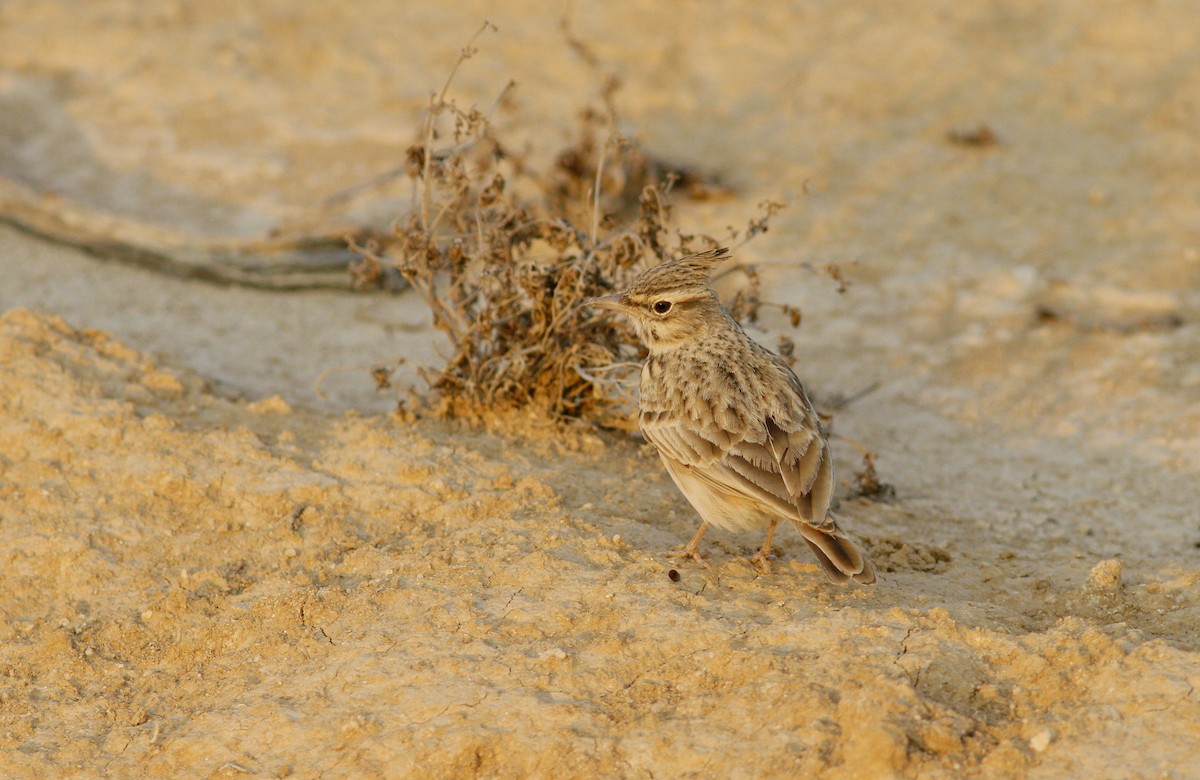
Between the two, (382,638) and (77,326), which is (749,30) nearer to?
(77,326)

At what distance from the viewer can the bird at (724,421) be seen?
4.80 metres

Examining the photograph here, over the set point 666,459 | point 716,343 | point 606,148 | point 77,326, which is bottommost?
point 77,326

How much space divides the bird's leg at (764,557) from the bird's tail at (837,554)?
1.33ft

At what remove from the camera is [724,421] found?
16.8 ft

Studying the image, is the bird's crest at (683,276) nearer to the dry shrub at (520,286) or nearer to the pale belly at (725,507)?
the dry shrub at (520,286)

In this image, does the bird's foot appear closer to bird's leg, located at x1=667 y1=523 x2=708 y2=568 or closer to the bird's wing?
bird's leg, located at x1=667 y1=523 x2=708 y2=568

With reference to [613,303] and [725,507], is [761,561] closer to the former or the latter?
[725,507]

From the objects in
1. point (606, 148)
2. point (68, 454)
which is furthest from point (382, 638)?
point (606, 148)

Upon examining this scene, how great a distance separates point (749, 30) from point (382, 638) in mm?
7762

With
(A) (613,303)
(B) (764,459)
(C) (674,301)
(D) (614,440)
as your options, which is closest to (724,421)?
(B) (764,459)

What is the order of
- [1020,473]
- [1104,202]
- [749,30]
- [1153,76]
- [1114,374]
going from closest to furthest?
[1020,473] < [1114,374] < [1104,202] < [1153,76] < [749,30]

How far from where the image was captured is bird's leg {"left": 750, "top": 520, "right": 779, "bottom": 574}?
16.7 ft

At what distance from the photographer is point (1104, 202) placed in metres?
9.09

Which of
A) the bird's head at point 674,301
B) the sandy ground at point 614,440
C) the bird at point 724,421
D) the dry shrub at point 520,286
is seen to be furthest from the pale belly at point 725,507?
the dry shrub at point 520,286
